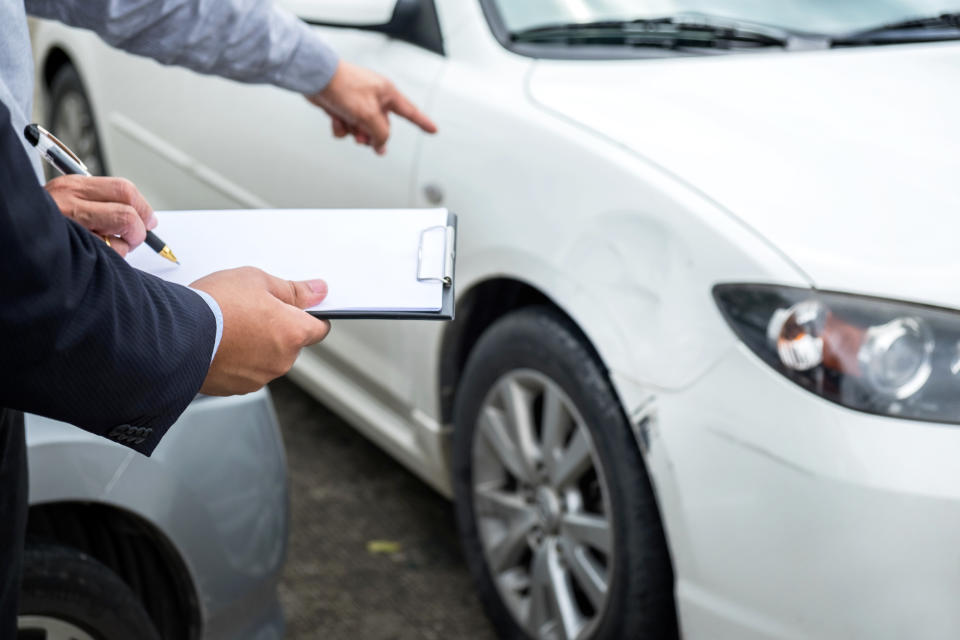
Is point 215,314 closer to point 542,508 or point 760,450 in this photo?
point 760,450

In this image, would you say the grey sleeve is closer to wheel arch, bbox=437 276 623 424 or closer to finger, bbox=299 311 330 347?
wheel arch, bbox=437 276 623 424

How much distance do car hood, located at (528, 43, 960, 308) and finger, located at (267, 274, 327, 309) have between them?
814mm

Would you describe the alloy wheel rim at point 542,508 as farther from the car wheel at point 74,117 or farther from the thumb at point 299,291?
the car wheel at point 74,117

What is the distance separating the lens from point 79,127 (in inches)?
168

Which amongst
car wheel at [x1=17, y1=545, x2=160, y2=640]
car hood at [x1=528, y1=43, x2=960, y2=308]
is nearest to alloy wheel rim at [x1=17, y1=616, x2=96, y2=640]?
car wheel at [x1=17, y1=545, x2=160, y2=640]

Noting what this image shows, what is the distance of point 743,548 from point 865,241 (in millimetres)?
507

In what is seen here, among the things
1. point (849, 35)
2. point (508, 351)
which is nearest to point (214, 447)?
point (508, 351)

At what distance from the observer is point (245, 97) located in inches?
121

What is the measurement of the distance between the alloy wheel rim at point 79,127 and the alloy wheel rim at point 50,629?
2.69 metres

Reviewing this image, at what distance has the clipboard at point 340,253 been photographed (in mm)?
1268

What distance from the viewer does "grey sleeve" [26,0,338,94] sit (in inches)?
66.8

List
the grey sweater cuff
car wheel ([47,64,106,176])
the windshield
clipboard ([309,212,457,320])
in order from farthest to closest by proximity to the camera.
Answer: car wheel ([47,64,106,176])
the windshield
the grey sweater cuff
clipboard ([309,212,457,320])

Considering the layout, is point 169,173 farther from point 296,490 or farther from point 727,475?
point 727,475

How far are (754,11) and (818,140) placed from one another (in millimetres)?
614
